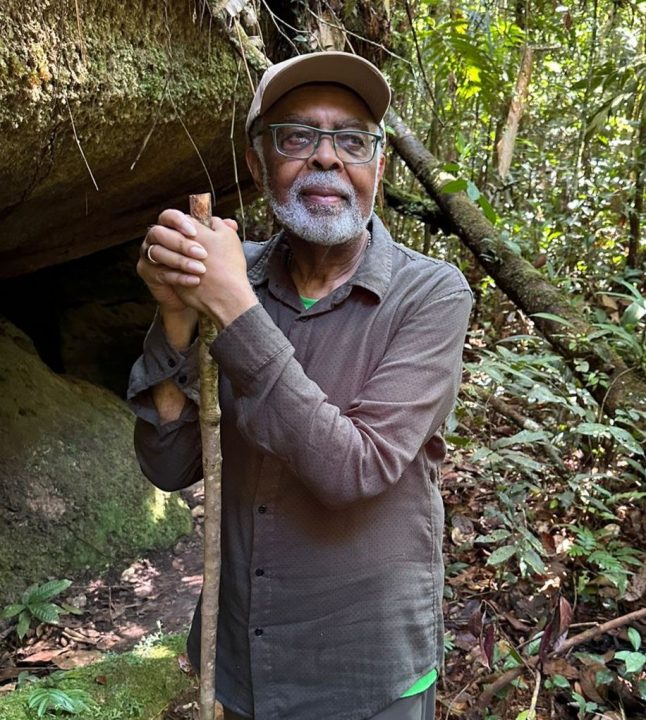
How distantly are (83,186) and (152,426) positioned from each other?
7.21ft

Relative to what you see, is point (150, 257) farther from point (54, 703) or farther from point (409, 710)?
point (54, 703)

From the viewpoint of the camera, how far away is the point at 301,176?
1710 mm

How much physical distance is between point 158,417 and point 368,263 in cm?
64

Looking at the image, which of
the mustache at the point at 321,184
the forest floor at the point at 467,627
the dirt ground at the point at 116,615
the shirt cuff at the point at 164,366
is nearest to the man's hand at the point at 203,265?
the shirt cuff at the point at 164,366

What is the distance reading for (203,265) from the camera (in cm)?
139

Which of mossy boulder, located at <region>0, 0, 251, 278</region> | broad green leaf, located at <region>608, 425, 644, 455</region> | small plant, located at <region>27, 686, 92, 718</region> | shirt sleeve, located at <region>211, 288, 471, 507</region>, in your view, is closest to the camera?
shirt sleeve, located at <region>211, 288, 471, 507</region>

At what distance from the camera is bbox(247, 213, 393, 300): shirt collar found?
168 centimetres

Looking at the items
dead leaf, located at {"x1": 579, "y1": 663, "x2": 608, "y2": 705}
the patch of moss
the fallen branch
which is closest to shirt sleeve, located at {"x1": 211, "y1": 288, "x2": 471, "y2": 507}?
the fallen branch

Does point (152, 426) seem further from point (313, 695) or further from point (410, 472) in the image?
point (313, 695)

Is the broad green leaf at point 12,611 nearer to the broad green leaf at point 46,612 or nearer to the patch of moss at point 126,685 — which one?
the broad green leaf at point 46,612

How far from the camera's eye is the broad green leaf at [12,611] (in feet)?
12.3

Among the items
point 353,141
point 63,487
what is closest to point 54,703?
point 63,487

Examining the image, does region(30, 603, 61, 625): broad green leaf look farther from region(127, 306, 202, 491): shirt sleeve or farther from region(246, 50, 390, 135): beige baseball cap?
region(246, 50, 390, 135): beige baseball cap

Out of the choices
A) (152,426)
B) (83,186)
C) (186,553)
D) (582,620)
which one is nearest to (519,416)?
(582,620)
